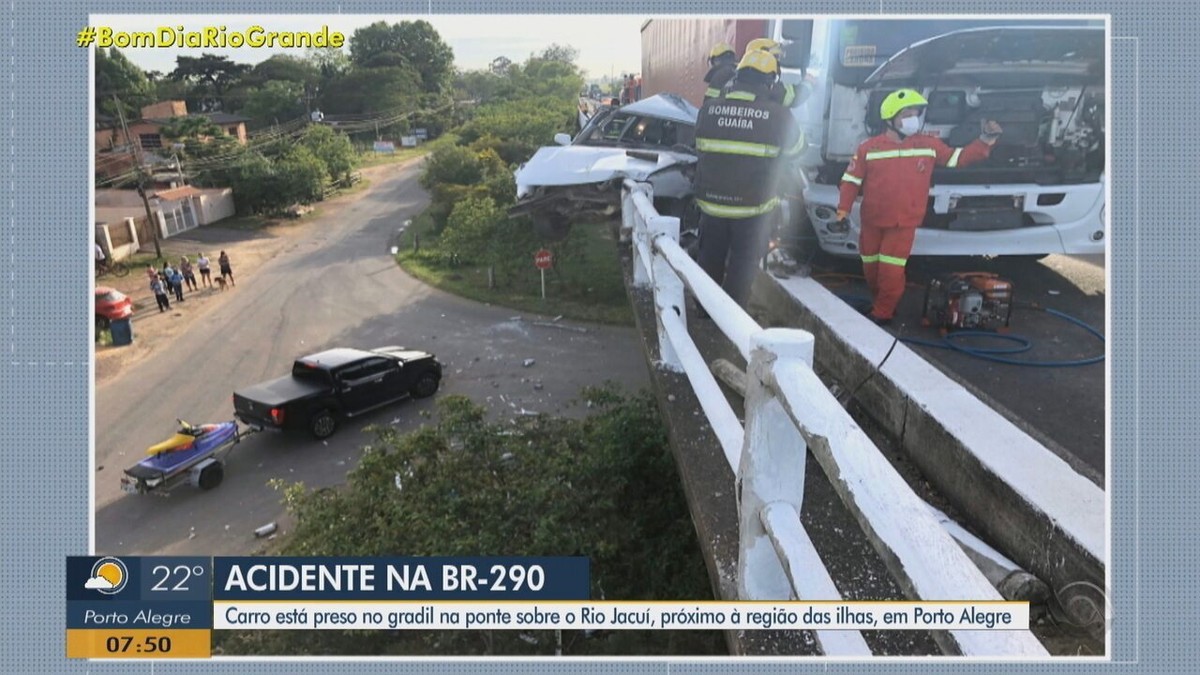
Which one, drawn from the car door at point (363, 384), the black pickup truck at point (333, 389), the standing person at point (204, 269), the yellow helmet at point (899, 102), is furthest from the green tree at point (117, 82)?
the standing person at point (204, 269)

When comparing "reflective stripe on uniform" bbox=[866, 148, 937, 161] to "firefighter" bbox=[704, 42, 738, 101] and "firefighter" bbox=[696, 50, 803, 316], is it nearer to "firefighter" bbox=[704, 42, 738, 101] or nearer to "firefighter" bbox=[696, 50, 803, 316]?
"firefighter" bbox=[696, 50, 803, 316]

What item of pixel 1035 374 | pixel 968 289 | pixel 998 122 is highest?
pixel 998 122

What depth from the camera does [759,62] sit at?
3.41 meters

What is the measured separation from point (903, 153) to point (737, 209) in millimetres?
852

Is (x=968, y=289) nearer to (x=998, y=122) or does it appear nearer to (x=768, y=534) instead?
(x=998, y=122)

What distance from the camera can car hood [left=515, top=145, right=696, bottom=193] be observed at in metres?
5.63

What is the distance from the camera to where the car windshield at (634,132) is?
6551mm

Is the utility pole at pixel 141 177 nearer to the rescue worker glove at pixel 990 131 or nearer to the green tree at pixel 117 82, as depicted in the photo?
the green tree at pixel 117 82

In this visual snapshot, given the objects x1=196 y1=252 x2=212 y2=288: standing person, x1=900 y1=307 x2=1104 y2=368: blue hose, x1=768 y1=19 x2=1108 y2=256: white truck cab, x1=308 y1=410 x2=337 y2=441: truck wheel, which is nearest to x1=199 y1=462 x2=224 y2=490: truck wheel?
x1=308 y1=410 x2=337 y2=441: truck wheel

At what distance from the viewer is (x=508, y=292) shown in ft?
43.7

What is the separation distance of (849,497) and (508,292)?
12.4 metres

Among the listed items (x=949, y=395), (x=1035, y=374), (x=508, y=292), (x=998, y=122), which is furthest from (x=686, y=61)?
(x=508, y=292)

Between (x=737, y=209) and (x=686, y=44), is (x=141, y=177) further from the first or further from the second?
(x=737, y=209)

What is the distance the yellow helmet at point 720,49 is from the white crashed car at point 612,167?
133 centimetres
